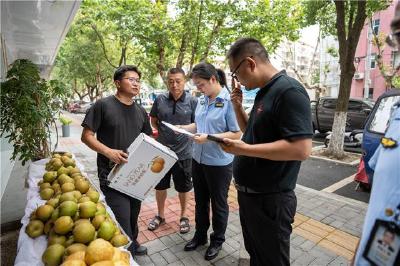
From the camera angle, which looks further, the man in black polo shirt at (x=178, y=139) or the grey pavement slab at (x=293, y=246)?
the man in black polo shirt at (x=178, y=139)

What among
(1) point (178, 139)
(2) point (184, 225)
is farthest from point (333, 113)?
(2) point (184, 225)

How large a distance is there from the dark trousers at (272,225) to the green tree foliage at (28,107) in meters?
3.20

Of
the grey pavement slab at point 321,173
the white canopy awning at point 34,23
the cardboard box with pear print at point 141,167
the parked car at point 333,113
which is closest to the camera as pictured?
the cardboard box with pear print at point 141,167

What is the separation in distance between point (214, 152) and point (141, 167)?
891 millimetres

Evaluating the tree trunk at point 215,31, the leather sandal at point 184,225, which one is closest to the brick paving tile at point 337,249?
the leather sandal at point 184,225

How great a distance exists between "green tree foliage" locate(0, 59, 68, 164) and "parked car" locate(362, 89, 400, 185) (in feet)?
15.4

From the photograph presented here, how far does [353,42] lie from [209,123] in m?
5.81

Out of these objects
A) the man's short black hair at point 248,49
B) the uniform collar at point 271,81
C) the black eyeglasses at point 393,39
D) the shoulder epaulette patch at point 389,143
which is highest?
the man's short black hair at point 248,49

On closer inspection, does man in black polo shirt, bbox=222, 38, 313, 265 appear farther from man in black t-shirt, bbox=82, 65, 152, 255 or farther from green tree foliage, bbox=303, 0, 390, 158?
green tree foliage, bbox=303, 0, 390, 158

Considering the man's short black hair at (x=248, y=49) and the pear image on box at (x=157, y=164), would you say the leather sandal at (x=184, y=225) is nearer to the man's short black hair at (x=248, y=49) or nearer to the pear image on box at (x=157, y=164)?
the pear image on box at (x=157, y=164)

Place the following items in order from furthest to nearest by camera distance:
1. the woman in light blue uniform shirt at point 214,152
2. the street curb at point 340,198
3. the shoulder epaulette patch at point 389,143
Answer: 1. the street curb at point 340,198
2. the woman in light blue uniform shirt at point 214,152
3. the shoulder epaulette patch at point 389,143

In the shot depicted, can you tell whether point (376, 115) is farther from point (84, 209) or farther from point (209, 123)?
point (84, 209)

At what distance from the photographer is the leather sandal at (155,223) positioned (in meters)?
3.76

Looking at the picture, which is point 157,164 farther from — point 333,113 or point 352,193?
point 333,113
